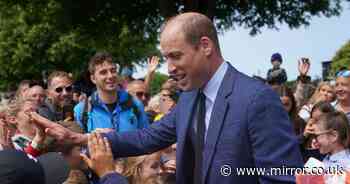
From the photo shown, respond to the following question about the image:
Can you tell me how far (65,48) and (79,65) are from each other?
2.08 meters

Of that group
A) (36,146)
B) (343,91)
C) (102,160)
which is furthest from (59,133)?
(343,91)

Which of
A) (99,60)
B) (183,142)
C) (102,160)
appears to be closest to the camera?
(102,160)

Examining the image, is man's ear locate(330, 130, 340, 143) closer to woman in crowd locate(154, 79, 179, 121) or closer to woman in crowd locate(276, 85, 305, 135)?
woman in crowd locate(276, 85, 305, 135)

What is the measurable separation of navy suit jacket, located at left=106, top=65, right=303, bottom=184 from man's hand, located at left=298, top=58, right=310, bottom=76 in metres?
5.82

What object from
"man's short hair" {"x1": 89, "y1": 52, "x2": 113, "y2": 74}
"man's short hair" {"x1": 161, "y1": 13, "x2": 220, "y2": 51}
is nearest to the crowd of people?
"man's short hair" {"x1": 89, "y1": 52, "x2": 113, "y2": 74}

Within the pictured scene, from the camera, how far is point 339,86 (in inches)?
281

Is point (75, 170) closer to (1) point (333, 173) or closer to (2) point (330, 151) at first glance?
(1) point (333, 173)

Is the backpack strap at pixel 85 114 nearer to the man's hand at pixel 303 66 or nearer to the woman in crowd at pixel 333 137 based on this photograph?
the woman in crowd at pixel 333 137

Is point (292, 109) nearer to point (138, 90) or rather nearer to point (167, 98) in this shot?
point (167, 98)

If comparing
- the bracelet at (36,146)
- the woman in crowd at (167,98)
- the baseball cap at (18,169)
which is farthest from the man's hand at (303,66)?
the baseball cap at (18,169)

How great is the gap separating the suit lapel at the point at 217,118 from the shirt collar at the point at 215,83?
35 mm

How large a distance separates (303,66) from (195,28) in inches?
238

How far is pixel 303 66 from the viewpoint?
30.3 feet

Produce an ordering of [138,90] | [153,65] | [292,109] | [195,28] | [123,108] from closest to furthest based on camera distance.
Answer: [195,28], [123,108], [292,109], [138,90], [153,65]
